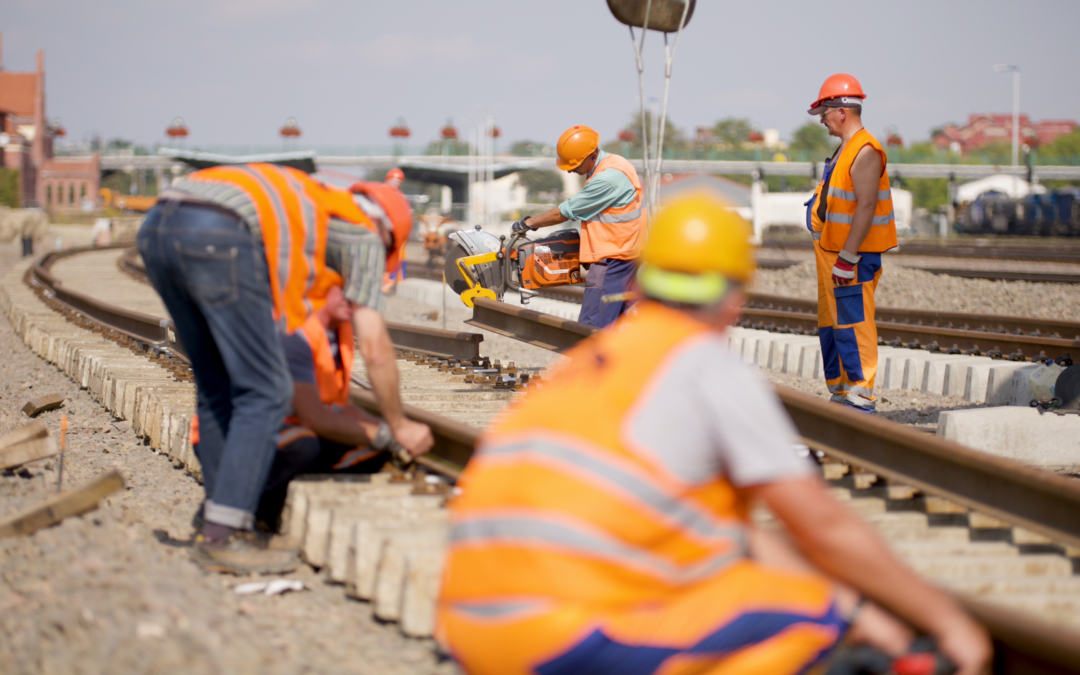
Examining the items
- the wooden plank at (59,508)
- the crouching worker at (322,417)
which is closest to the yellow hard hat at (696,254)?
the crouching worker at (322,417)

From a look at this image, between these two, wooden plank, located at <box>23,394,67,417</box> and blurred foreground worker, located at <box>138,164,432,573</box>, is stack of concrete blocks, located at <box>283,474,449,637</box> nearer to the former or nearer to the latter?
blurred foreground worker, located at <box>138,164,432,573</box>

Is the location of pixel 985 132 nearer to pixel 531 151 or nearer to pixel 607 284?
pixel 531 151

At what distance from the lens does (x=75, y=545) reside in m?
3.60

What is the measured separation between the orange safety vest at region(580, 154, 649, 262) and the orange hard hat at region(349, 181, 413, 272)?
3084 mm

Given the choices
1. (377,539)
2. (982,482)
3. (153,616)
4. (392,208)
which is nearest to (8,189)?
(392,208)

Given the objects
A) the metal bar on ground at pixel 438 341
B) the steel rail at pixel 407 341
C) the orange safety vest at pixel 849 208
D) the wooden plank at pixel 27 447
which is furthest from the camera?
the metal bar on ground at pixel 438 341

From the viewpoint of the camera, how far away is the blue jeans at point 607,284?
23.0ft

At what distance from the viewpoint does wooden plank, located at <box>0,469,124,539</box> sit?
3.71m

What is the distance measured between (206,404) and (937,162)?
7457 centimetres

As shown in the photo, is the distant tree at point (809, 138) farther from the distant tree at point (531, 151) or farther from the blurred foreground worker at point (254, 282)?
the blurred foreground worker at point (254, 282)

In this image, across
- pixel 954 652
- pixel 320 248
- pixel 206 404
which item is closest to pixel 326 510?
pixel 206 404

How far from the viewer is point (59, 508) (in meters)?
3.78

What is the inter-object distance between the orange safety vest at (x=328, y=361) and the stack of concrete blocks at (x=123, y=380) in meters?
1.41

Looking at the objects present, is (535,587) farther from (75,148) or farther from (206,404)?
(75,148)
